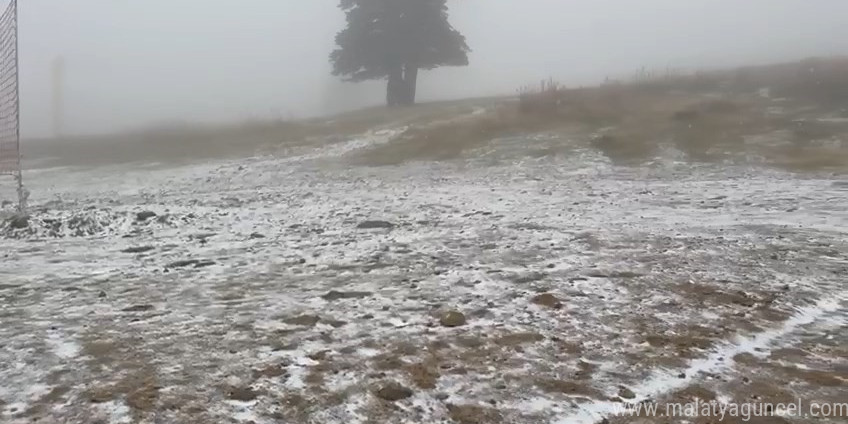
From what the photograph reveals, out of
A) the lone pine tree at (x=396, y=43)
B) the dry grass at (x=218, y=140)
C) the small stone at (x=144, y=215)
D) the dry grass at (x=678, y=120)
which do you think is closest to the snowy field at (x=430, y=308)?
the small stone at (x=144, y=215)

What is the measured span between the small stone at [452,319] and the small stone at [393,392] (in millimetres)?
1214

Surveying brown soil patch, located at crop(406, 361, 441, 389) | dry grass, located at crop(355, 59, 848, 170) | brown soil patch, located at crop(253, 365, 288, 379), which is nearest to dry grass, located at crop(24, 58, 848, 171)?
dry grass, located at crop(355, 59, 848, 170)

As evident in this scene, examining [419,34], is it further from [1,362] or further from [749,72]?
[1,362]

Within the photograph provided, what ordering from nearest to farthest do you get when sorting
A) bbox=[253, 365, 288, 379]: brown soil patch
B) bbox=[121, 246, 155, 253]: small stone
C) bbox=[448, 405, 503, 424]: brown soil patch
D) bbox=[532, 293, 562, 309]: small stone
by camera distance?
bbox=[448, 405, 503, 424]: brown soil patch → bbox=[253, 365, 288, 379]: brown soil patch → bbox=[532, 293, 562, 309]: small stone → bbox=[121, 246, 155, 253]: small stone

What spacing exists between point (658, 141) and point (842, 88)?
764cm

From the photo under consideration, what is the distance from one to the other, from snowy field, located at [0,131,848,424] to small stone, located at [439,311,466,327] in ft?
0.07

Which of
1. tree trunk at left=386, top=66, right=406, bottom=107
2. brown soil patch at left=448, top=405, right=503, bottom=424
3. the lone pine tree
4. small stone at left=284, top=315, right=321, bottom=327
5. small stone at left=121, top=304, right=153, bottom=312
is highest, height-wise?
the lone pine tree

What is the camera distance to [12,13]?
12188 mm

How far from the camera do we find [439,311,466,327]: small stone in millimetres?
5422

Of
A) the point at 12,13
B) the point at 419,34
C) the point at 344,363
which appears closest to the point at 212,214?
the point at 12,13

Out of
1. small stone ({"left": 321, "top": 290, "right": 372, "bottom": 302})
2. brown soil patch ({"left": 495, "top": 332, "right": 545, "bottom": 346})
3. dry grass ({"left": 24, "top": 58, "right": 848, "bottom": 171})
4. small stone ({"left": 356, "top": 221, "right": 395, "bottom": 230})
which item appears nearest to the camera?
brown soil patch ({"left": 495, "top": 332, "right": 545, "bottom": 346})

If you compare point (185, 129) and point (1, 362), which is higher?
point (185, 129)

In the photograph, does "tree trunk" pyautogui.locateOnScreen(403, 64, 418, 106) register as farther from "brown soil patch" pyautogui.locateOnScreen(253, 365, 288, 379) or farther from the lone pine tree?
"brown soil patch" pyautogui.locateOnScreen(253, 365, 288, 379)

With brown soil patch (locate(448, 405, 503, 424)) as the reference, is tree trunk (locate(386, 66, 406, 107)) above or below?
above
